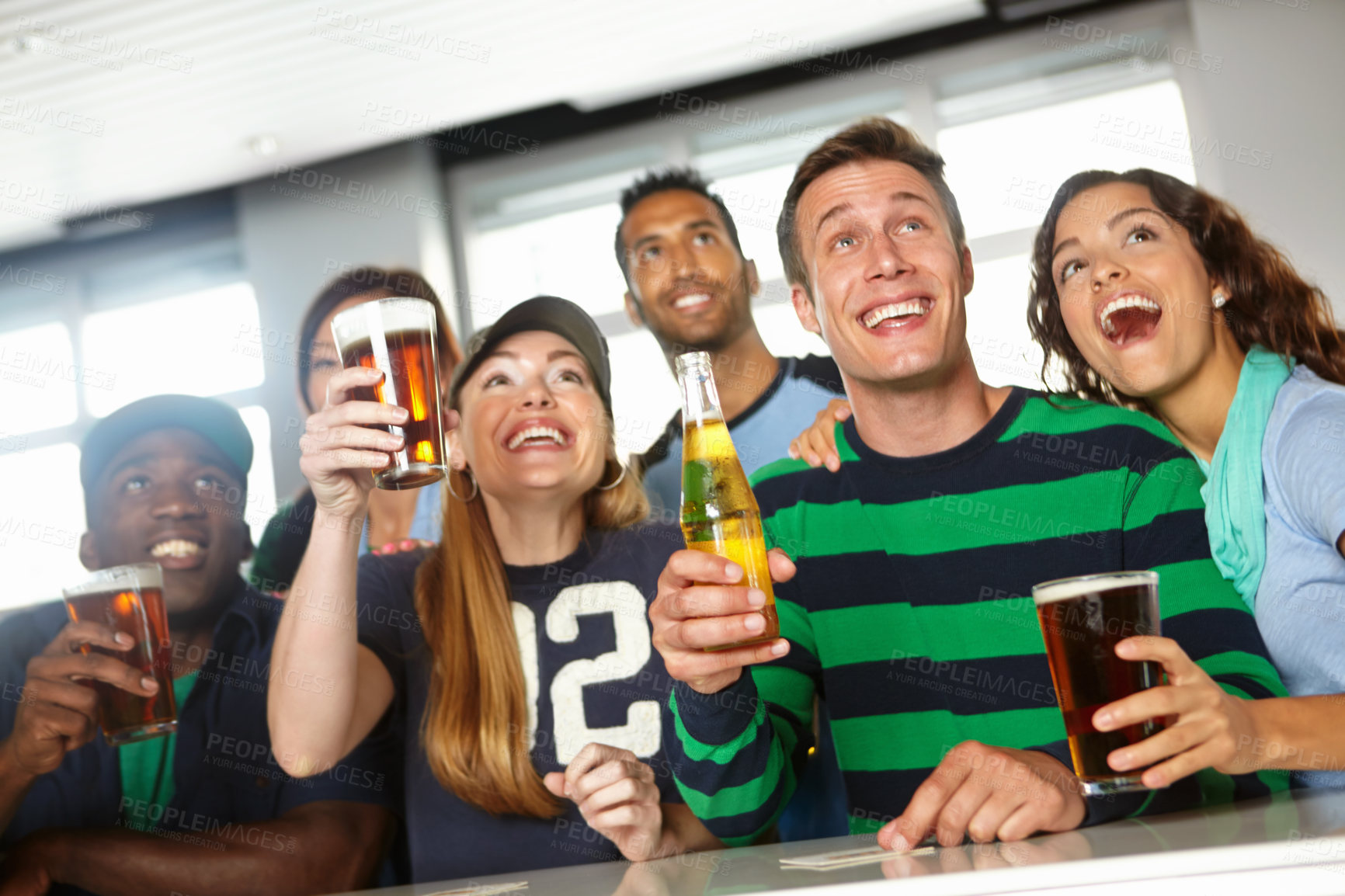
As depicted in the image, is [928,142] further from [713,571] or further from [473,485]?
[713,571]

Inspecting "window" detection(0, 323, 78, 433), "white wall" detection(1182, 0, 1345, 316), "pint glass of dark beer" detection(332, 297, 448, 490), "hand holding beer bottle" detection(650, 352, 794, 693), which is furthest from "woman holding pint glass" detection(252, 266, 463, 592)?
"white wall" detection(1182, 0, 1345, 316)

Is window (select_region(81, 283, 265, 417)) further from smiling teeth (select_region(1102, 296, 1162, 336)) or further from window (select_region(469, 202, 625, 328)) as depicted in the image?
smiling teeth (select_region(1102, 296, 1162, 336))

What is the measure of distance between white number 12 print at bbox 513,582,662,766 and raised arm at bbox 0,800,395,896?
511 mm

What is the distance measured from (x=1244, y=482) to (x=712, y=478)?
0.99m

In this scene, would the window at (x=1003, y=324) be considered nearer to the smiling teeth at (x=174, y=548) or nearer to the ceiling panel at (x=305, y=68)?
the ceiling panel at (x=305, y=68)

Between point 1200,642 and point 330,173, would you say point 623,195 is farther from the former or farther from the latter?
point 1200,642

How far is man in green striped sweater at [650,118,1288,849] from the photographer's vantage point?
1.49m

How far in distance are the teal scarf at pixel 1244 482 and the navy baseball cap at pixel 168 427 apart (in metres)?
2.21

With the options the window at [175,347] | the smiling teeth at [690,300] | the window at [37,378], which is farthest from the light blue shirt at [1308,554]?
the window at [37,378]

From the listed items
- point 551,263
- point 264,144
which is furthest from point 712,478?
point 264,144

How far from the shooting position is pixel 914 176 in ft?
6.24

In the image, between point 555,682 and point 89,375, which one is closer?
point 555,682

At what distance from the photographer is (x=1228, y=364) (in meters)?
1.81

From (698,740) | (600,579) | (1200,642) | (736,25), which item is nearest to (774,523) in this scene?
(600,579)
